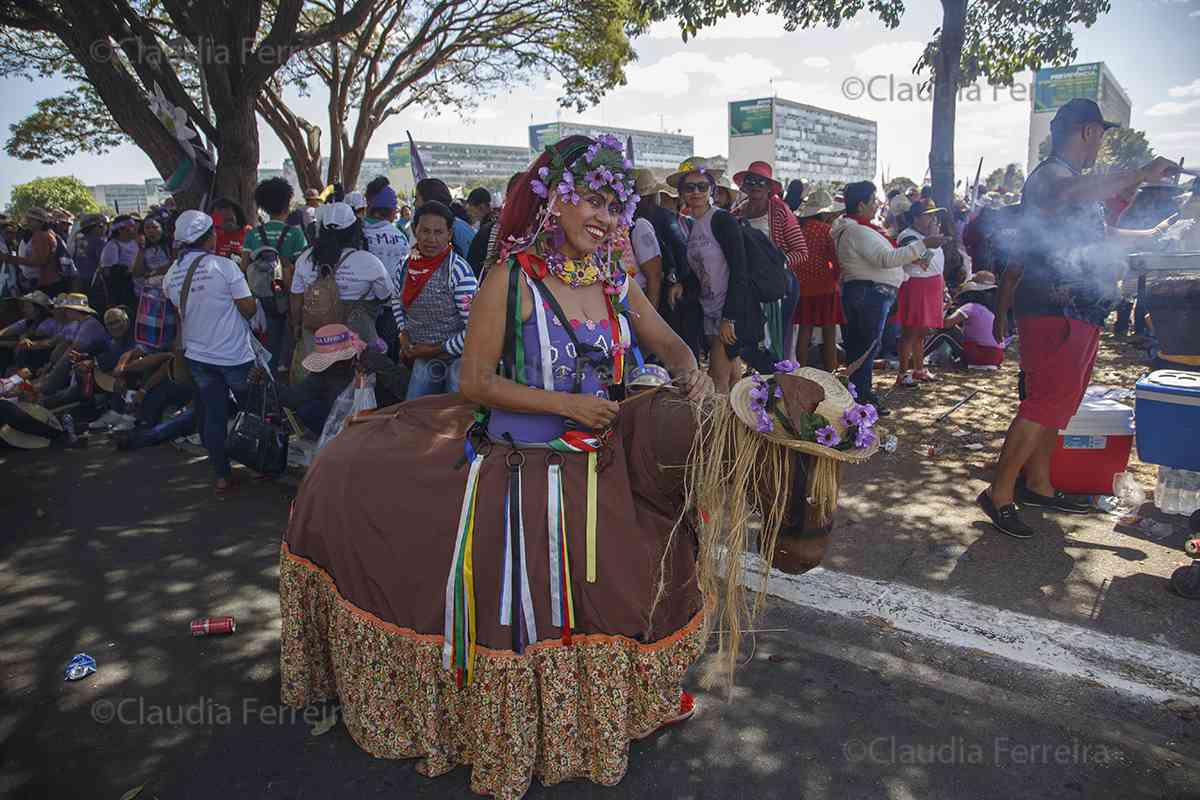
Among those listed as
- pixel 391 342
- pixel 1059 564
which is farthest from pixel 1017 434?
pixel 391 342

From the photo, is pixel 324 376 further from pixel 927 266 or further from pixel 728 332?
pixel 927 266

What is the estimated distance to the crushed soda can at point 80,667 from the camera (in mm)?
3525

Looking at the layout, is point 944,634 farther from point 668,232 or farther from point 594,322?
point 668,232

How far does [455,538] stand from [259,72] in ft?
33.7

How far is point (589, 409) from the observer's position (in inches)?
93.9

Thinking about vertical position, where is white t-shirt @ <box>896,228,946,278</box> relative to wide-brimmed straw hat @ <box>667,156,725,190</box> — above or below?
below

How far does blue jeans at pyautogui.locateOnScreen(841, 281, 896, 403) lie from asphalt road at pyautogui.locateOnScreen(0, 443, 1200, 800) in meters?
3.61

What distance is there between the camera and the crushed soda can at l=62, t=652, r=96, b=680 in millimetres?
3525

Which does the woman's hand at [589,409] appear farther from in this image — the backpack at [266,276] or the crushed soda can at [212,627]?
the backpack at [266,276]

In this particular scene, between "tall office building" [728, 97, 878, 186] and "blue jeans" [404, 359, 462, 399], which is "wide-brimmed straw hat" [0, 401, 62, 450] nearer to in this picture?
"blue jeans" [404, 359, 462, 399]

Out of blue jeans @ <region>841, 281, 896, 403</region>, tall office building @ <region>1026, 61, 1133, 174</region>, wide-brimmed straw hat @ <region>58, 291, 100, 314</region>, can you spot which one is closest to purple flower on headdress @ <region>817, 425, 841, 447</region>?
blue jeans @ <region>841, 281, 896, 403</region>

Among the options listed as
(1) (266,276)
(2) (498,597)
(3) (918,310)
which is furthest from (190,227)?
(3) (918,310)

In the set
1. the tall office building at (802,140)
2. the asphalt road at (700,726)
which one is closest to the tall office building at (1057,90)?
the tall office building at (802,140)

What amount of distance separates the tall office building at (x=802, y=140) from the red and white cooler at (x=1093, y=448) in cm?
7918
